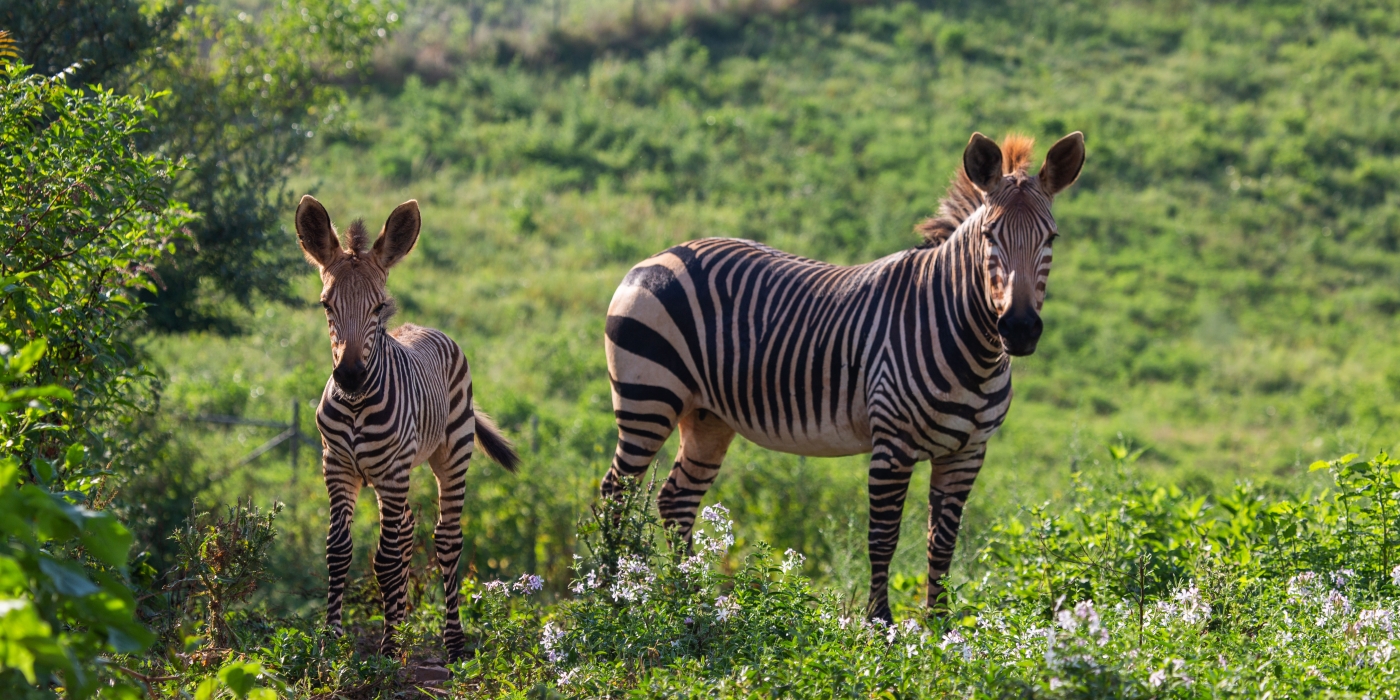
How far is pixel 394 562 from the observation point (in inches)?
249

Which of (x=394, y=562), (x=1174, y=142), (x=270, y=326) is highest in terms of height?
(x=1174, y=142)

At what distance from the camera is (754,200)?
23.6 meters

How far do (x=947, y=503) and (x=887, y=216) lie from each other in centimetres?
1636

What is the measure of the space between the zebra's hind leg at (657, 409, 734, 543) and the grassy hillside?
2618 mm

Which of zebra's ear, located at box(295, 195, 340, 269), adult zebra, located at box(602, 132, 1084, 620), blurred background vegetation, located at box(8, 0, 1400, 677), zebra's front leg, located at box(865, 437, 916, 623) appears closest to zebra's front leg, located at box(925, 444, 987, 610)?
adult zebra, located at box(602, 132, 1084, 620)

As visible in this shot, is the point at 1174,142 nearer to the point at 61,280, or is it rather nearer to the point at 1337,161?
the point at 1337,161

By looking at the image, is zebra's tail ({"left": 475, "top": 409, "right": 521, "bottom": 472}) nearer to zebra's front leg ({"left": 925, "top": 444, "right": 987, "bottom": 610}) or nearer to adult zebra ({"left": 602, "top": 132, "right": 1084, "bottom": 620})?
adult zebra ({"left": 602, "top": 132, "right": 1084, "bottom": 620})

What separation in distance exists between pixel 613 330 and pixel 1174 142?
21.3 metres

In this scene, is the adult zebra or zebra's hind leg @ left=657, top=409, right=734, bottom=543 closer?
the adult zebra

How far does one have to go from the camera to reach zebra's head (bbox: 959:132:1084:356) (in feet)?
19.0

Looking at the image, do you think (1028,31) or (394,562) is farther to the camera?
(1028,31)

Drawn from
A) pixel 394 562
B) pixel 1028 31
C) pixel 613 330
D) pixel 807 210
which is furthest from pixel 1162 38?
pixel 394 562

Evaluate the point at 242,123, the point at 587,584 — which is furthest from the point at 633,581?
the point at 242,123

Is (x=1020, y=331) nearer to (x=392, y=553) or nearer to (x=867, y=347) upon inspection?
(x=867, y=347)
